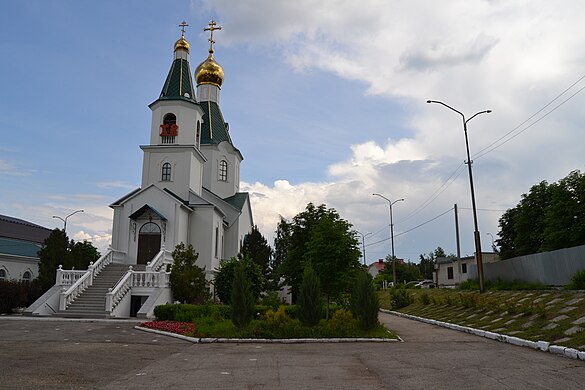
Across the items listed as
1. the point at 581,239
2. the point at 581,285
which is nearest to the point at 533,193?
the point at 581,239

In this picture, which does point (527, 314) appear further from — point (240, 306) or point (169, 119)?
point (169, 119)

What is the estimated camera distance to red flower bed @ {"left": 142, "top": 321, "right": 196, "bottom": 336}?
1678 cm

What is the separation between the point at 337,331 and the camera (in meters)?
15.8

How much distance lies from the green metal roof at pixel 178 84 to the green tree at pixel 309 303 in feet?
79.1

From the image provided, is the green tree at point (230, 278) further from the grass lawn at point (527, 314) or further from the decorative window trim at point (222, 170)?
the decorative window trim at point (222, 170)

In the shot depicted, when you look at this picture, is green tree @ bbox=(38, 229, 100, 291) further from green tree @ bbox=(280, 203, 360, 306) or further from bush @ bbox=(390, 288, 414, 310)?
bush @ bbox=(390, 288, 414, 310)

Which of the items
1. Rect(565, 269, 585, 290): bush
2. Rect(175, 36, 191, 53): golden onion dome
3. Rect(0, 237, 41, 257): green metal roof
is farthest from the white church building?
Rect(565, 269, 585, 290): bush

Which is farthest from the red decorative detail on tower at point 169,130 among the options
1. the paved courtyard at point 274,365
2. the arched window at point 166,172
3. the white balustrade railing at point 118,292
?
the paved courtyard at point 274,365

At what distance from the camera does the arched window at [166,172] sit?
117 ft

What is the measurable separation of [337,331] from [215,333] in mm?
3927

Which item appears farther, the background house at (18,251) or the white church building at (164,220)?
the background house at (18,251)

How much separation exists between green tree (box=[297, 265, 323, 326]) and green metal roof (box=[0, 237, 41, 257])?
36.3 meters

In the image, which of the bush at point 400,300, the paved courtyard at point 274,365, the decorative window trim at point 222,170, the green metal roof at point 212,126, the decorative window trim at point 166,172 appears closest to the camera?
the paved courtyard at point 274,365

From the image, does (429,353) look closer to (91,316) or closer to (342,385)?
(342,385)
